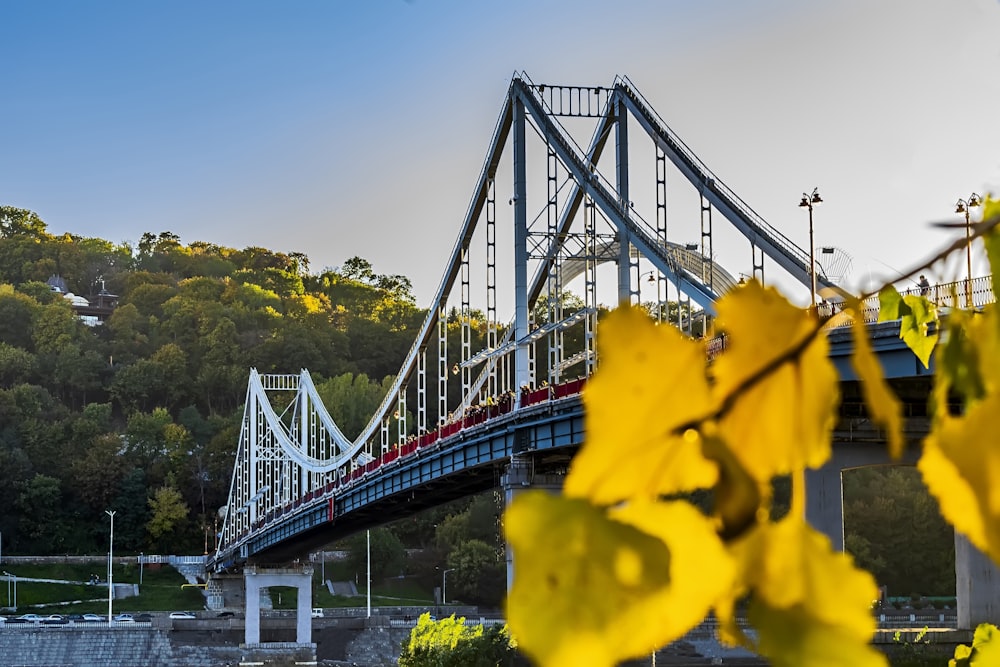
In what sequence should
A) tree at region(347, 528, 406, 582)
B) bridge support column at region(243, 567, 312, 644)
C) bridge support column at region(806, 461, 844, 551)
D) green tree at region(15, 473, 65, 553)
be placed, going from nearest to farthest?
1. bridge support column at region(806, 461, 844, 551)
2. bridge support column at region(243, 567, 312, 644)
3. tree at region(347, 528, 406, 582)
4. green tree at region(15, 473, 65, 553)

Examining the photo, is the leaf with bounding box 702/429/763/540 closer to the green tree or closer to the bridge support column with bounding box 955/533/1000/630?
the bridge support column with bounding box 955/533/1000/630

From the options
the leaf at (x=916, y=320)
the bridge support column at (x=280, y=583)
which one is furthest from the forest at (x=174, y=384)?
the leaf at (x=916, y=320)

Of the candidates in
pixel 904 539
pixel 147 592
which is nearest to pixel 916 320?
pixel 904 539

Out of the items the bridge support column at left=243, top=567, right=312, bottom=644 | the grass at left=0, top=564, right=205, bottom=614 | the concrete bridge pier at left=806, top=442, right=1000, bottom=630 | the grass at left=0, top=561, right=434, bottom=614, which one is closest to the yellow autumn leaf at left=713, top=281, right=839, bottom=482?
the concrete bridge pier at left=806, top=442, right=1000, bottom=630

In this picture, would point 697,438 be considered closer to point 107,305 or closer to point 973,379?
point 973,379

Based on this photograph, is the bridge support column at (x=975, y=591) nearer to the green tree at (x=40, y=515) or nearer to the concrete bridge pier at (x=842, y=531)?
the concrete bridge pier at (x=842, y=531)

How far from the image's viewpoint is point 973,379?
83cm

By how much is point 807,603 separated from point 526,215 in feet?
128

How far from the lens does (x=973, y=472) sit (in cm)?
72

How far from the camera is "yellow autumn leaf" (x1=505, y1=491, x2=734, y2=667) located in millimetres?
692

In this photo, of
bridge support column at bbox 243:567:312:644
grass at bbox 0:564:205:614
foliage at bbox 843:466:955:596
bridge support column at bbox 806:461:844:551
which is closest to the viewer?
bridge support column at bbox 806:461:844:551

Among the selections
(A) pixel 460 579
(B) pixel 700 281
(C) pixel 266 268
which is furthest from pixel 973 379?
(C) pixel 266 268

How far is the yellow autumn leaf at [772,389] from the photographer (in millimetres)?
770

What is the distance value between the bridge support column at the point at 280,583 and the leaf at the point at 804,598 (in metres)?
59.1
